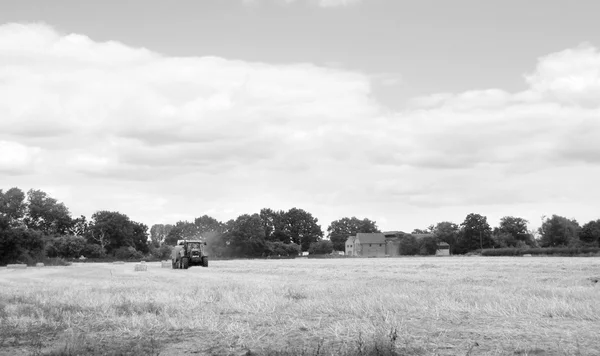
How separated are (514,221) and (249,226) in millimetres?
79378

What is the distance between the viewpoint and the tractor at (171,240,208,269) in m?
54.0

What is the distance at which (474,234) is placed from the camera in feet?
506

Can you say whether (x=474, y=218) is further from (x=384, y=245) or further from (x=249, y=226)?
(x=249, y=226)

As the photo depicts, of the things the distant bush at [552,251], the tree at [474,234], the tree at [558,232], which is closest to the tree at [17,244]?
the distant bush at [552,251]

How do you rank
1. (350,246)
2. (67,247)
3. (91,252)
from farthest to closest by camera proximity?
(350,246) < (91,252) < (67,247)

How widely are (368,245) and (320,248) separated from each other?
56.1 feet

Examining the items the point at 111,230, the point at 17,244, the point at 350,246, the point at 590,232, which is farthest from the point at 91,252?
the point at 590,232

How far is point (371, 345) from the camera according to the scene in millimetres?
9945

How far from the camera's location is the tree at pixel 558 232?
531 feet

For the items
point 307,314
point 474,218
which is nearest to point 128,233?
point 474,218

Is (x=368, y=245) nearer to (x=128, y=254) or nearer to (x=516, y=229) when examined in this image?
(x=516, y=229)

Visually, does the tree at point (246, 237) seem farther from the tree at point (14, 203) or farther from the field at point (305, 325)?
the field at point (305, 325)

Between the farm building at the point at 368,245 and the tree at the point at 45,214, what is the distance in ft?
263

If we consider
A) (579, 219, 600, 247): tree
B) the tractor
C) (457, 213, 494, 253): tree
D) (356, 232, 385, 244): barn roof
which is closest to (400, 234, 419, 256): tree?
(457, 213, 494, 253): tree
